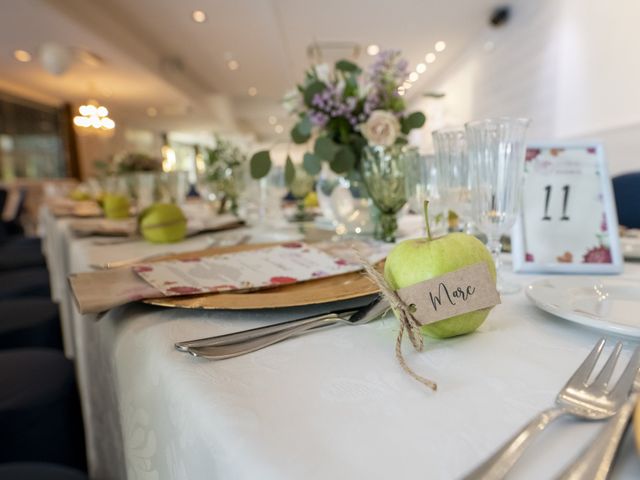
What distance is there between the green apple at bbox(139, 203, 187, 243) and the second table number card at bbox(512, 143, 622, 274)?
645 millimetres

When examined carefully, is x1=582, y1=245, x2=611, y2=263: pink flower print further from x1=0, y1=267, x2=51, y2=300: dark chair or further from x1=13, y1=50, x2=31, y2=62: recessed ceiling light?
x1=13, y1=50, x2=31, y2=62: recessed ceiling light

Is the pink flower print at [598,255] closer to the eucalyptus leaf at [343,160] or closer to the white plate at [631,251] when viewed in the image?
the white plate at [631,251]

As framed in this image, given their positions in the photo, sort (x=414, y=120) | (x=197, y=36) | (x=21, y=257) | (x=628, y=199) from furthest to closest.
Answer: (x=197, y=36), (x=21, y=257), (x=628, y=199), (x=414, y=120)

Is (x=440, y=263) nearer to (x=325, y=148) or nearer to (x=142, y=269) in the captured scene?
(x=142, y=269)

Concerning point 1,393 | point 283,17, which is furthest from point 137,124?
point 1,393

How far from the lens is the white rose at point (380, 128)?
760mm

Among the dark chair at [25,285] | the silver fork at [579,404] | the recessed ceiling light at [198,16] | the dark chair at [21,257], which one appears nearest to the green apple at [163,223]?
the silver fork at [579,404]

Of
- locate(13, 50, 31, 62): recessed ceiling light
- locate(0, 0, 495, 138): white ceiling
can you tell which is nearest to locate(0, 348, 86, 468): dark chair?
locate(0, 0, 495, 138): white ceiling

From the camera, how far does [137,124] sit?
32.9 ft

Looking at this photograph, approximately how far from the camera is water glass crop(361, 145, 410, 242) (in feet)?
2.41

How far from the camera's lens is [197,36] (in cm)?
499

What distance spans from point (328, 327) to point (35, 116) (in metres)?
8.84

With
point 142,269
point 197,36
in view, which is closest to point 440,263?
point 142,269

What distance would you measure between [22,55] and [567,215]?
6.12 meters
